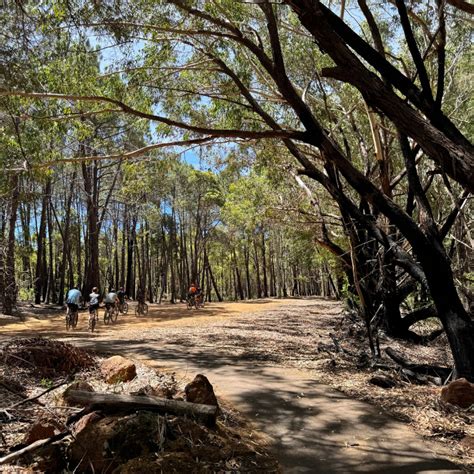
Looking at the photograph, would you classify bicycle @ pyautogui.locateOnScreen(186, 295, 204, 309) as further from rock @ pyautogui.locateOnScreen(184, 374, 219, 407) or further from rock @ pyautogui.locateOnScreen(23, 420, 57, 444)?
rock @ pyautogui.locateOnScreen(23, 420, 57, 444)

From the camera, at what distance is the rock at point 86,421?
3887mm

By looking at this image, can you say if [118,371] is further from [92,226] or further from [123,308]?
[92,226]

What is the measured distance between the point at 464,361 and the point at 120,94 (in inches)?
320

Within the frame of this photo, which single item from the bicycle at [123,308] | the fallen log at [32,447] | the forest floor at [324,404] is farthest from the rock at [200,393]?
the bicycle at [123,308]

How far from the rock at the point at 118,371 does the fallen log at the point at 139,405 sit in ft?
6.27

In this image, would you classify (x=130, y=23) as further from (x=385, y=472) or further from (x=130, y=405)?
(x=385, y=472)

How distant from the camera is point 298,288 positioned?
197ft

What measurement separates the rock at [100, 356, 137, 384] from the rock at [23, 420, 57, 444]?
2226 millimetres

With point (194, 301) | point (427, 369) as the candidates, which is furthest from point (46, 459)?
point (194, 301)

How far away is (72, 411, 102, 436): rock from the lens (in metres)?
3.89

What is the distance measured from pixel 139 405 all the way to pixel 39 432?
2.71 feet

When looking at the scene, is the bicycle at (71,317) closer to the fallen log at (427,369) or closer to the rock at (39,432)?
the fallen log at (427,369)

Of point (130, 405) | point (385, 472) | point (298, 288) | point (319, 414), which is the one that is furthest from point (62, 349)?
point (298, 288)

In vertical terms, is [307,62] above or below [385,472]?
above
